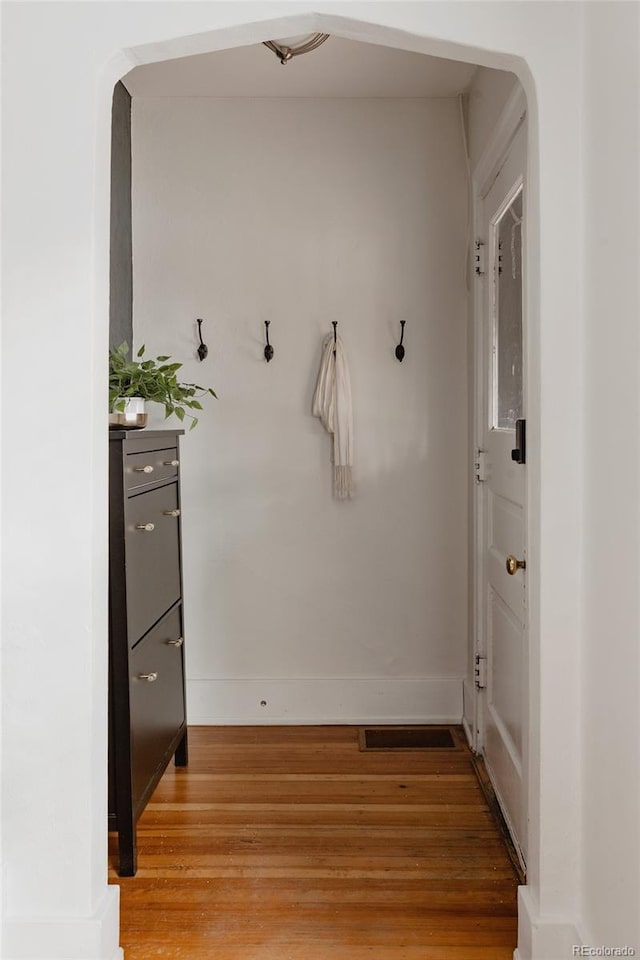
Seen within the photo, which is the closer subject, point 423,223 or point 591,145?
point 591,145

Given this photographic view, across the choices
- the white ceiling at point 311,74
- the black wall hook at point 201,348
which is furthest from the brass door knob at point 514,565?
the white ceiling at point 311,74

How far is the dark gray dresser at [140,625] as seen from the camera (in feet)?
7.48

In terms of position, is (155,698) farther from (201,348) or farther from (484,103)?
(484,103)

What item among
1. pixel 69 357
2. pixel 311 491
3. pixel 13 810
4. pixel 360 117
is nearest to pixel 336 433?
pixel 311 491

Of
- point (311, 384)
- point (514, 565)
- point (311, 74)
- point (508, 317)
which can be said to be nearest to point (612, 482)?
point (514, 565)

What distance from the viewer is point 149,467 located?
2490 mm

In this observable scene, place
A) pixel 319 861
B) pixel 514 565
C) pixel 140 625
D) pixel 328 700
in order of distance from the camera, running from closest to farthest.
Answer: pixel 514 565, pixel 319 861, pixel 140 625, pixel 328 700

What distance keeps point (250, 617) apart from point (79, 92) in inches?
86.1

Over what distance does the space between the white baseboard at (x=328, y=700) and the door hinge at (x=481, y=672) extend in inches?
13.8

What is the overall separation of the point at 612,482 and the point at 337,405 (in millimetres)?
1782

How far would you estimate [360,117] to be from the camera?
330cm

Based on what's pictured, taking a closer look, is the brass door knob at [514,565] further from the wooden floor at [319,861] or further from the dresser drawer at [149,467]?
the dresser drawer at [149,467]

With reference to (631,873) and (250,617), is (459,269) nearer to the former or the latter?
(250,617)

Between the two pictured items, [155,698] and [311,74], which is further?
[311,74]
